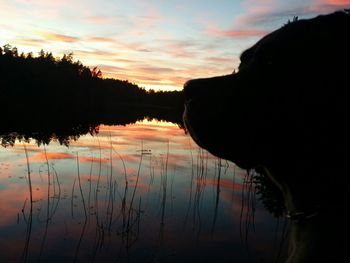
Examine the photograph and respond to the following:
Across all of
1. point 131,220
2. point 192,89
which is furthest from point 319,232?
point 131,220

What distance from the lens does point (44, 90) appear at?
85.9 meters

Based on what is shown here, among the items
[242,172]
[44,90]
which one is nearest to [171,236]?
[242,172]

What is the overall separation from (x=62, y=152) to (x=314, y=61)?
17023mm

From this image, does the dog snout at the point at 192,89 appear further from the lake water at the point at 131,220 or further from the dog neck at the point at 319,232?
the lake water at the point at 131,220

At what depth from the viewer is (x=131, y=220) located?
9.44 metres

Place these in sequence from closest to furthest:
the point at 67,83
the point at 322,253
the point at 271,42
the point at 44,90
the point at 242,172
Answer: the point at 322,253
the point at 271,42
the point at 242,172
the point at 44,90
the point at 67,83

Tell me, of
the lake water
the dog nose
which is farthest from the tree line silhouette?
the dog nose

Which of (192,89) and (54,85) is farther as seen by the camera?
(54,85)

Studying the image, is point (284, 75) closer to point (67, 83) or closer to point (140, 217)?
point (140, 217)

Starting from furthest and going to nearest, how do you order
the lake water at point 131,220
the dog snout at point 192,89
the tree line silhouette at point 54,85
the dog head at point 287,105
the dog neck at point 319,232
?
1. the tree line silhouette at point 54,85
2. the lake water at point 131,220
3. the dog snout at point 192,89
4. the dog head at point 287,105
5. the dog neck at point 319,232

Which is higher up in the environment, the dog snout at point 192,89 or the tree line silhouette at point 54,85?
the tree line silhouette at point 54,85

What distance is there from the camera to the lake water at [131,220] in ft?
26.3

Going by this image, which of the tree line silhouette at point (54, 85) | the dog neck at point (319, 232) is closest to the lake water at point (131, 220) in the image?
the dog neck at point (319, 232)

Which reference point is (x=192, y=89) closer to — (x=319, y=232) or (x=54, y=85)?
(x=319, y=232)
